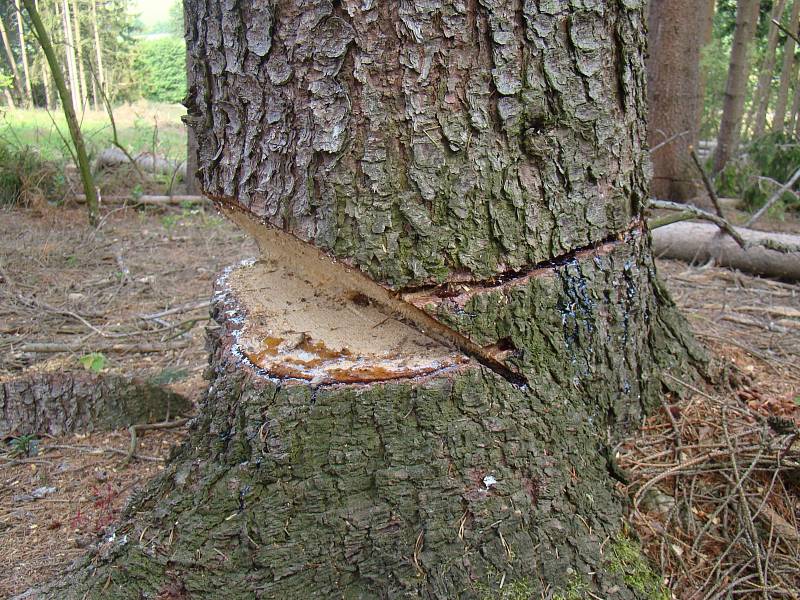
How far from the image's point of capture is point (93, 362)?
302cm

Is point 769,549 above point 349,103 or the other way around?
the other way around

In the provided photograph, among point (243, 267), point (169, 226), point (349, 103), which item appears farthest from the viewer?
point (169, 226)

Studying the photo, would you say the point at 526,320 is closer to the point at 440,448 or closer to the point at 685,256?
the point at 440,448

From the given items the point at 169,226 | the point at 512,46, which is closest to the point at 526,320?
the point at 512,46

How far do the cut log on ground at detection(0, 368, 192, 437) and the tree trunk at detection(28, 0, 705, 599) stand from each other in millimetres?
1069

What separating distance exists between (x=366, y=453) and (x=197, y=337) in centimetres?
248

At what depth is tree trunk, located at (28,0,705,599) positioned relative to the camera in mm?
1450

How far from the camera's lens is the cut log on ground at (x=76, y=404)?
2537 mm

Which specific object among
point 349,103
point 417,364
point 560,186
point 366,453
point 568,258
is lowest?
point 366,453

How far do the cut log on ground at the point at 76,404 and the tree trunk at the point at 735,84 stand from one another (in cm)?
804

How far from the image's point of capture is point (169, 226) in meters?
6.89

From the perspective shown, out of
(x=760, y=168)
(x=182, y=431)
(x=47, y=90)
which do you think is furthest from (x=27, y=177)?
(x=760, y=168)

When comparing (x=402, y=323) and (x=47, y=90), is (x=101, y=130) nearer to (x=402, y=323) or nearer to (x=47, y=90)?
(x=47, y=90)

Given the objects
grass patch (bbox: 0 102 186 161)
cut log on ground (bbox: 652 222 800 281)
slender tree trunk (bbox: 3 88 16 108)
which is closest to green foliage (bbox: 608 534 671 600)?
cut log on ground (bbox: 652 222 800 281)
